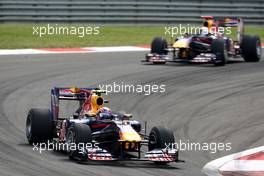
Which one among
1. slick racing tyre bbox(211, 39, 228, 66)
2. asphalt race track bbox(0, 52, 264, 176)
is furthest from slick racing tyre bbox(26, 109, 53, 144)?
slick racing tyre bbox(211, 39, 228, 66)

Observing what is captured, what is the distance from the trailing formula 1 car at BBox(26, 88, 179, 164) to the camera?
11.1 m

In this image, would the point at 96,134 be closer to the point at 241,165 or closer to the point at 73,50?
the point at 241,165

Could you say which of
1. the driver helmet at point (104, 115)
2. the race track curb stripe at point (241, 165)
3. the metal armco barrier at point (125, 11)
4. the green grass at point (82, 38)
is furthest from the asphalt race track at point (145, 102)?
the metal armco barrier at point (125, 11)

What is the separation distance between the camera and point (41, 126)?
1230 cm

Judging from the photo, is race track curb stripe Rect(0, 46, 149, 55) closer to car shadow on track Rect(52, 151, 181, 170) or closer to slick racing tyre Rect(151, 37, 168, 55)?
slick racing tyre Rect(151, 37, 168, 55)

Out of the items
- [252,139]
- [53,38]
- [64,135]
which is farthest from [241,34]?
[64,135]

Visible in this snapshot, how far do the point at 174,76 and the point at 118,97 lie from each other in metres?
3.51

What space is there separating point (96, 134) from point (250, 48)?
1407 centimetres

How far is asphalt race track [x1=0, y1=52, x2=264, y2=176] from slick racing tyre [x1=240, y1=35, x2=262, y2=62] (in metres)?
0.33

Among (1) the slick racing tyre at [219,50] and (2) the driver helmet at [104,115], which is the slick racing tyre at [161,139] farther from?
(1) the slick racing tyre at [219,50]

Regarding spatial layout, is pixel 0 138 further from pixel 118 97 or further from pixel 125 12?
pixel 125 12

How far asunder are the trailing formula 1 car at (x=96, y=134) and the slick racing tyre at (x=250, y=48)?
12.8 meters

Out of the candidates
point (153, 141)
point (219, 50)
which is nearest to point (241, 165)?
point (153, 141)

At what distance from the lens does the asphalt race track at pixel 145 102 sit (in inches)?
433
